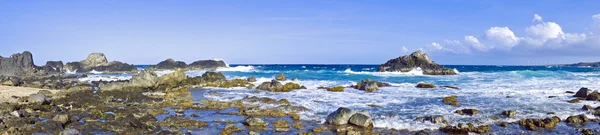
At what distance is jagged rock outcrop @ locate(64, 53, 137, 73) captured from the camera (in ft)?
283

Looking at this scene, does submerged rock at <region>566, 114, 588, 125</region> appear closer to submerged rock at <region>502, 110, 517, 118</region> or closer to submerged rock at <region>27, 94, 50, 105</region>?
submerged rock at <region>502, 110, 517, 118</region>

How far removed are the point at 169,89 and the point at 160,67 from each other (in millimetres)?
60056

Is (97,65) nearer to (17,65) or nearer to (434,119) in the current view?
(17,65)

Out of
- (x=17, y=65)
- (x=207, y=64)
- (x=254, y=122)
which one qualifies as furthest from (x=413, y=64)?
(x=17, y=65)

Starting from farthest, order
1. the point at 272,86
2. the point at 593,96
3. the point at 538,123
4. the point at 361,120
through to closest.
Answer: the point at 272,86, the point at 593,96, the point at 361,120, the point at 538,123

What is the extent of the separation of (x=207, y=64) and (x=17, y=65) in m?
44.7

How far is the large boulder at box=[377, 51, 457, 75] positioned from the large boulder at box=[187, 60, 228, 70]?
4769 centimetres

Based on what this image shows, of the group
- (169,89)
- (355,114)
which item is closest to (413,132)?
(355,114)

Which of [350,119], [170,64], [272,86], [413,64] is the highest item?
[170,64]

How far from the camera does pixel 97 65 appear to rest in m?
90.2

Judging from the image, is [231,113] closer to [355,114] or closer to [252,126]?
[252,126]

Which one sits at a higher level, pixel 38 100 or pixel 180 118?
pixel 38 100

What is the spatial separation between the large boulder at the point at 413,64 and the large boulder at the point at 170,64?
1901 inches

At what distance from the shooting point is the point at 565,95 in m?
24.2
